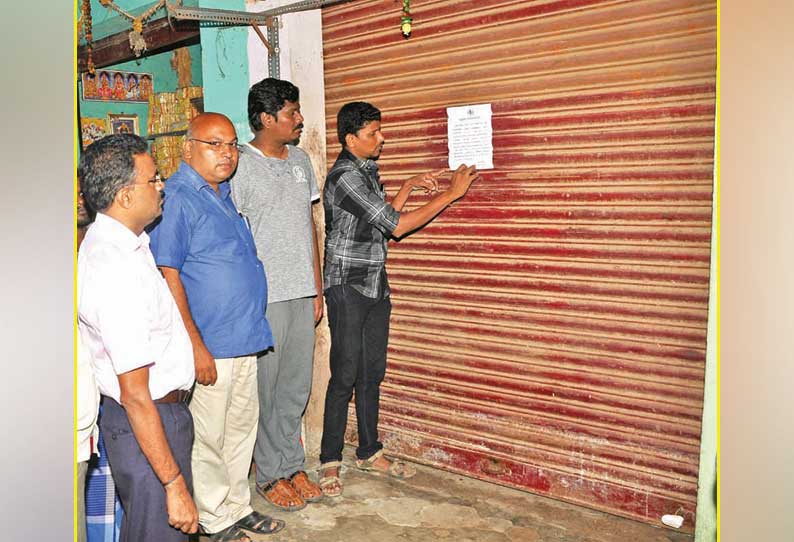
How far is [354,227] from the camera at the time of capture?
13.9 feet

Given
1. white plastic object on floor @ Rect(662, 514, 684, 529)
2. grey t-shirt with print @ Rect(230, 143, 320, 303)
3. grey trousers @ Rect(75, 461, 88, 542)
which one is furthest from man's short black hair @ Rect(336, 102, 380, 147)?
white plastic object on floor @ Rect(662, 514, 684, 529)

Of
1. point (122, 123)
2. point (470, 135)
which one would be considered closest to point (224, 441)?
point (470, 135)

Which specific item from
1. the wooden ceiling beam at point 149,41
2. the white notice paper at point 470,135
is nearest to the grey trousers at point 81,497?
the white notice paper at point 470,135

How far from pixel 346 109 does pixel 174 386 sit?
90.4 inches

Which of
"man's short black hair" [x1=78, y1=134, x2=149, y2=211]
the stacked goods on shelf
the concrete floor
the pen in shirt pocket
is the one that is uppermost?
the stacked goods on shelf

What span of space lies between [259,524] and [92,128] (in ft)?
23.5

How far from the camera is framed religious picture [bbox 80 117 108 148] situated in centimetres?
916

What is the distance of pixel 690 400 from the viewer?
358 cm

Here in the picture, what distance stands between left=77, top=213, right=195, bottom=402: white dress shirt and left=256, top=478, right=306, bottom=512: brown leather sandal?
5.80ft

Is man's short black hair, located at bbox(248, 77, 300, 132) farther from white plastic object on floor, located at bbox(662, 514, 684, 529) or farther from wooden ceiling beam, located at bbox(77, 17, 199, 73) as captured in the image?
white plastic object on floor, located at bbox(662, 514, 684, 529)

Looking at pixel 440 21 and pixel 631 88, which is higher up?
pixel 440 21
